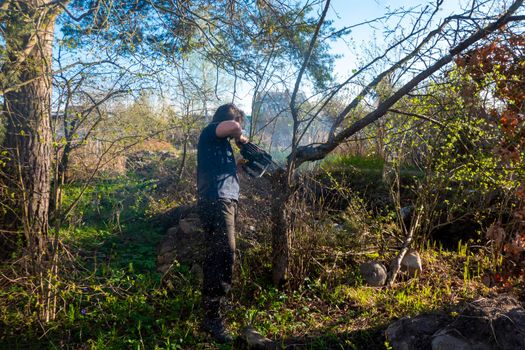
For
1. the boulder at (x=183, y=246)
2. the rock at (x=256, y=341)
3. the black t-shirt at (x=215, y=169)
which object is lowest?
the rock at (x=256, y=341)

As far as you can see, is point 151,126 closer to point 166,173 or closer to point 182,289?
point 182,289

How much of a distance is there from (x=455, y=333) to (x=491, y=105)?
2.33 m

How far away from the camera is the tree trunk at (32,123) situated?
3.48 m

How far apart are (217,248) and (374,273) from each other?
1.86m

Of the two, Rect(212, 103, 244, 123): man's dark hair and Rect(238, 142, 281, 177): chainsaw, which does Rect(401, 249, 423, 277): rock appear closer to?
Rect(238, 142, 281, 177): chainsaw

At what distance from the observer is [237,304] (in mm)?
4066

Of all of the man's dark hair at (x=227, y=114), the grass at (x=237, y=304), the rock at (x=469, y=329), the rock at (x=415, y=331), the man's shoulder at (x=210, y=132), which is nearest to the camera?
the rock at (x=469, y=329)

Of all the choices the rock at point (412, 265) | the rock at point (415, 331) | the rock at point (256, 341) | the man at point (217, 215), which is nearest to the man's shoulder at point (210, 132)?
the man at point (217, 215)

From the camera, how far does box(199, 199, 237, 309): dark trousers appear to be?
3564 millimetres

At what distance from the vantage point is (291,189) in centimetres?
420

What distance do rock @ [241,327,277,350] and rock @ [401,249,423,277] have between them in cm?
203

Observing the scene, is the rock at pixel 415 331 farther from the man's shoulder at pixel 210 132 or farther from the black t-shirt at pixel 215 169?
the man's shoulder at pixel 210 132

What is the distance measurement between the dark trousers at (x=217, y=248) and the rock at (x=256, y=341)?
15.4 inches

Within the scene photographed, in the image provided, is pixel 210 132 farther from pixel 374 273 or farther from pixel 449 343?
pixel 449 343
